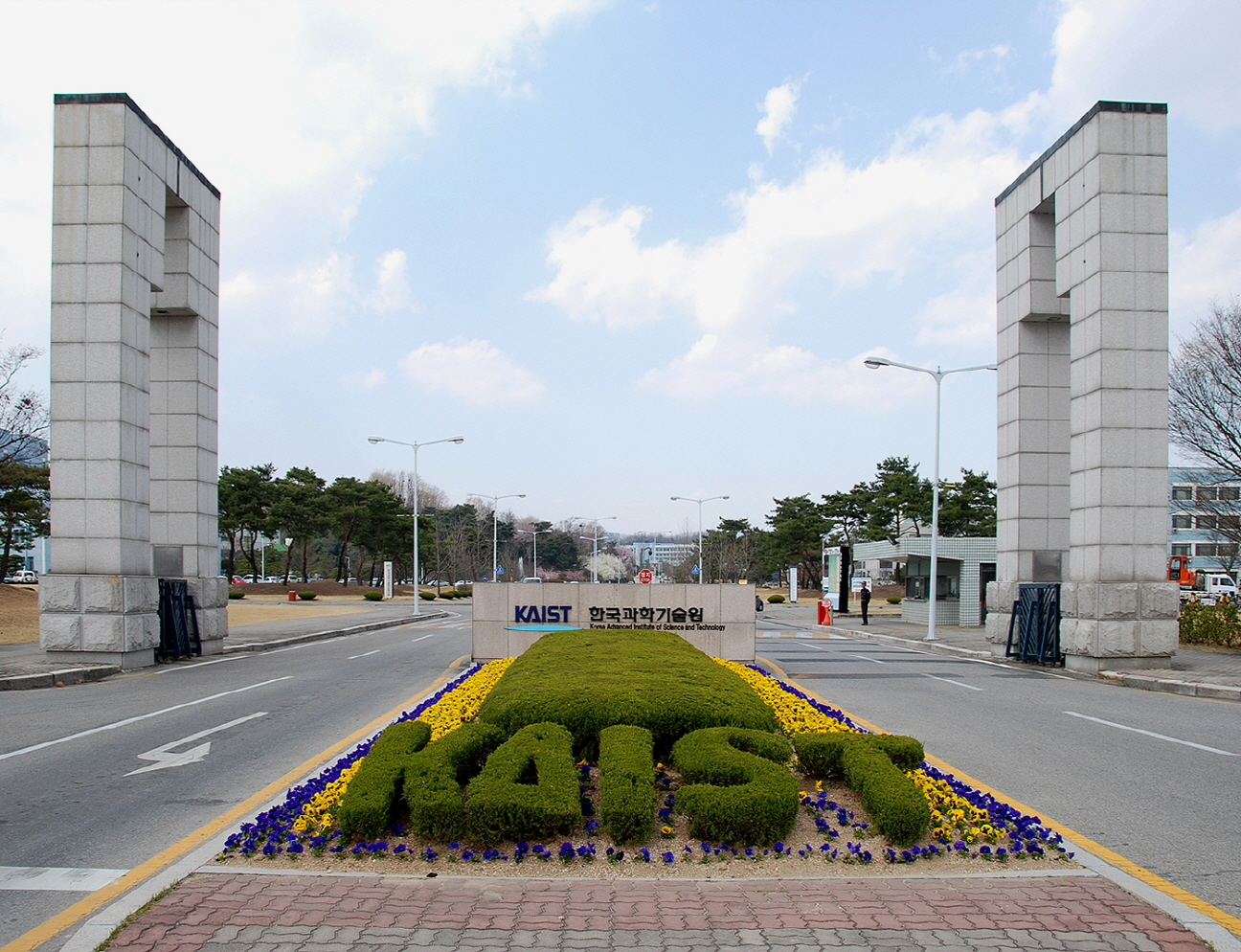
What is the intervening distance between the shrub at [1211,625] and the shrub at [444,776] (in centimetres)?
2161

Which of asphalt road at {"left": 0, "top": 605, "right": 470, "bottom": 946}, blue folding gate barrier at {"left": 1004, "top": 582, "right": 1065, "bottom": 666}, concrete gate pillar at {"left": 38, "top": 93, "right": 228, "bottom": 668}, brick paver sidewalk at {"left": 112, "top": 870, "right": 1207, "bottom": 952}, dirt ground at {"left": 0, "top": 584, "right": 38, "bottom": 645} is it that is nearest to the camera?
brick paver sidewalk at {"left": 112, "top": 870, "right": 1207, "bottom": 952}

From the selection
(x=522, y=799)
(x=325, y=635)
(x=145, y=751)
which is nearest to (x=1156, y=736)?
(x=522, y=799)

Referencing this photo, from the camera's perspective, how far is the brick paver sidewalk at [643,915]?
420 cm

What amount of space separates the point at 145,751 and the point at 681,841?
6241 millimetres

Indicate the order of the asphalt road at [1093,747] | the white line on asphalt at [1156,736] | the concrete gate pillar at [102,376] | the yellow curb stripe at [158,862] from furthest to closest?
1. the concrete gate pillar at [102,376]
2. the white line on asphalt at [1156,736]
3. the asphalt road at [1093,747]
4. the yellow curb stripe at [158,862]

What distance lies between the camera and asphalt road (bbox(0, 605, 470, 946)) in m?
5.64

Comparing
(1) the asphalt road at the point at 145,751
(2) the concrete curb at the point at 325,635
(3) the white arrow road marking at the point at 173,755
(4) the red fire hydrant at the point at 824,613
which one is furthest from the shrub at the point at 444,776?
(4) the red fire hydrant at the point at 824,613

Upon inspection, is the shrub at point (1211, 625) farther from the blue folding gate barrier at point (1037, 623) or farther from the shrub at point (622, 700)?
the shrub at point (622, 700)

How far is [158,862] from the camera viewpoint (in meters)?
5.48

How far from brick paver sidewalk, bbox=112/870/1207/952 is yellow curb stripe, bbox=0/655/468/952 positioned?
43 centimetres

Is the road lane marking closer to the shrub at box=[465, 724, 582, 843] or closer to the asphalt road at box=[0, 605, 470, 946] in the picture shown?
the asphalt road at box=[0, 605, 470, 946]

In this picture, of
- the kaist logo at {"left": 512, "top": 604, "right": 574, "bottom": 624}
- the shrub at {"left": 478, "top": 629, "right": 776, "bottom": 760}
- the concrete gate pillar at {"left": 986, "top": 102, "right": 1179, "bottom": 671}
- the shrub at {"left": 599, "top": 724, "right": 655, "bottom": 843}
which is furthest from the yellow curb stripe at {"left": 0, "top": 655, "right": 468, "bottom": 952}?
the concrete gate pillar at {"left": 986, "top": 102, "right": 1179, "bottom": 671}

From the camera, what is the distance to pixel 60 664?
16.1 metres

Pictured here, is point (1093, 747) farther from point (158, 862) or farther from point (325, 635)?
point (325, 635)
